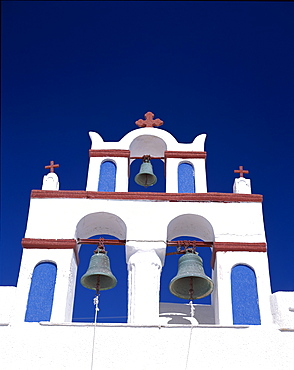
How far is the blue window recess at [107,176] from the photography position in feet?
31.7

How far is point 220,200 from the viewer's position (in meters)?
9.12

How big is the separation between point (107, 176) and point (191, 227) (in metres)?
1.62

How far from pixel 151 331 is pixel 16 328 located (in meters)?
1.60

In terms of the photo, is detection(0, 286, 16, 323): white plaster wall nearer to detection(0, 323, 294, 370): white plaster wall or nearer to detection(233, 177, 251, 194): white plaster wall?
detection(0, 323, 294, 370): white plaster wall

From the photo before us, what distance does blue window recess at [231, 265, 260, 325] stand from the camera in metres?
7.86

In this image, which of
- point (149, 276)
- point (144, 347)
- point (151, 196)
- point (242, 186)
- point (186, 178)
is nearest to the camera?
point (144, 347)

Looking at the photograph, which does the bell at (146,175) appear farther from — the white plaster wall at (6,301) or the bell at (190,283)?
the white plaster wall at (6,301)

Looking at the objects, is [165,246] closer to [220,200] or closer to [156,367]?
[220,200]

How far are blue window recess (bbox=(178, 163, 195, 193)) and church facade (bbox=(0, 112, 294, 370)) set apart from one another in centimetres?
2


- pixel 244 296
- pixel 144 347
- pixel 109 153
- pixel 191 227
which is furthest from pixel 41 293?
pixel 109 153

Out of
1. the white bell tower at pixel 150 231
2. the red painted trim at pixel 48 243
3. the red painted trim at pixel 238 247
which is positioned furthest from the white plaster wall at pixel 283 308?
the red painted trim at pixel 48 243

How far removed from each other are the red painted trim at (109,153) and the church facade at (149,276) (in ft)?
0.05

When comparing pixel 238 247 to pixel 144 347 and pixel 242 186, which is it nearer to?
pixel 242 186

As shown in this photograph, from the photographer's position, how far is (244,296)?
8.12m
